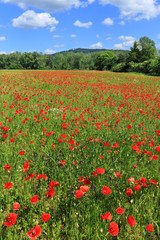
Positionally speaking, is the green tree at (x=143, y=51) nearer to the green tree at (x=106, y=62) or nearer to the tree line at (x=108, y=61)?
the tree line at (x=108, y=61)

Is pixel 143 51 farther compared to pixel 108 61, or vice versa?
pixel 108 61

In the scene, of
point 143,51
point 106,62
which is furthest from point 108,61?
→ point 143,51

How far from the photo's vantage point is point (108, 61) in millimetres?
84312

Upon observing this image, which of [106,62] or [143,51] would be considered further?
[106,62]

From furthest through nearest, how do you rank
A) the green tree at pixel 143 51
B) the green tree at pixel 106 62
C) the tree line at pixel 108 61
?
the green tree at pixel 106 62
the green tree at pixel 143 51
the tree line at pixel 108 61

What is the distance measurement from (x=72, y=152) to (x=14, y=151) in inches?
47.8

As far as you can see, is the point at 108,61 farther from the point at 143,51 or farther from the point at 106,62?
the point at 143,51

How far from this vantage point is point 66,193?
93.4 inches

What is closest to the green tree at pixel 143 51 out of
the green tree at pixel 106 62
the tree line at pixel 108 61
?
the tree line at pixel 108 61

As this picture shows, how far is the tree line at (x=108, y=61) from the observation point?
141 feet

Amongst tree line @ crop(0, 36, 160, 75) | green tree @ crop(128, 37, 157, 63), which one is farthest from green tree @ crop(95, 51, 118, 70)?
green tree @ crop(128, 37, 157, 63)

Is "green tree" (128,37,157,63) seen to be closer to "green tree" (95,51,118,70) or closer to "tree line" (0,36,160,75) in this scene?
"tree line" (0,36,160,75)

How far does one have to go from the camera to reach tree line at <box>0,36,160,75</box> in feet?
141

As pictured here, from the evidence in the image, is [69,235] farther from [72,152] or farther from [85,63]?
[85,63]
